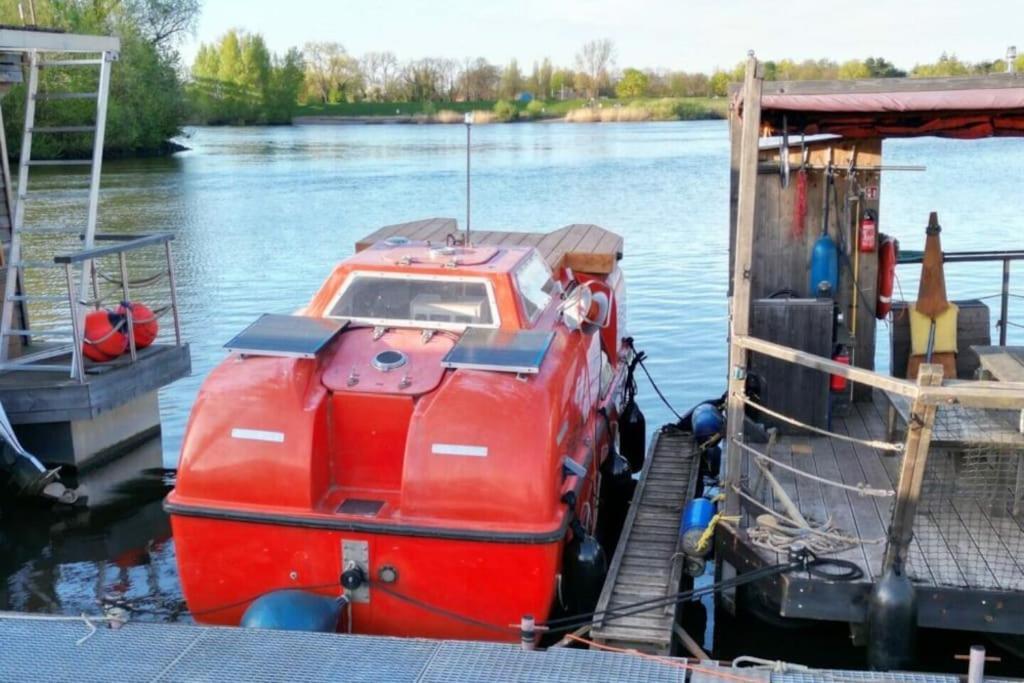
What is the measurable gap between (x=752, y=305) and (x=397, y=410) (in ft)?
8.93

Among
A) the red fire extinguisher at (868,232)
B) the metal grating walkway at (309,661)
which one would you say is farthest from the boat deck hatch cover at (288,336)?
the red fire extinguisher at (868,232)

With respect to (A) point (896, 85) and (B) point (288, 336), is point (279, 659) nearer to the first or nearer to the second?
(B) point (288, 336)

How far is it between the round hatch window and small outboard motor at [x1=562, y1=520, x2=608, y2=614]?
4.15ft

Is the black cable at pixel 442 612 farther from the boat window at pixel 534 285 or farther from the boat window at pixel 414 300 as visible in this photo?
the boat window at pixel 534 285

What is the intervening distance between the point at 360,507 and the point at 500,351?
1.10m

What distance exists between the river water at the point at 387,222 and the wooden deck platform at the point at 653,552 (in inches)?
102

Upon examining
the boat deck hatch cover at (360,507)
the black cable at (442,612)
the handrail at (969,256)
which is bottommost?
the black cable at (442,612)

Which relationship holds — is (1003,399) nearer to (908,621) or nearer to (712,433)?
(908,621)

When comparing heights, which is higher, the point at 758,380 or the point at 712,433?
the point at 758,380

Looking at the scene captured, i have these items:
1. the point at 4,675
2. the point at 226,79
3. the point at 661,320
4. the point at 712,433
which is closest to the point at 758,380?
the point at 712,433

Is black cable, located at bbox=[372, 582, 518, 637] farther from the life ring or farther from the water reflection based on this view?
the life ring

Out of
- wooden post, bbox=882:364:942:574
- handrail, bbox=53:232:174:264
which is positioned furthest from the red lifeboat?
handrail, bbox=53:232:174:264

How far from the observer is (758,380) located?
7.39m

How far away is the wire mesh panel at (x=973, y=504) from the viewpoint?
551 centimetres
